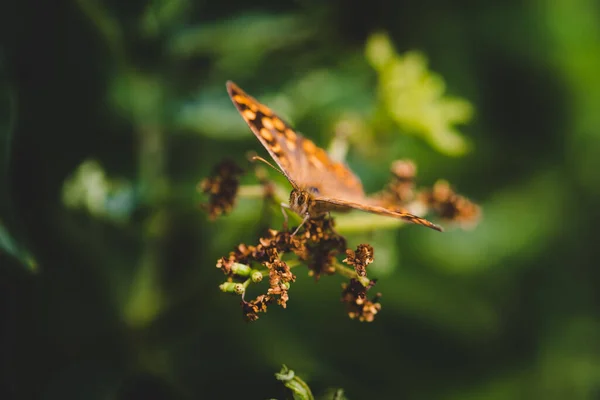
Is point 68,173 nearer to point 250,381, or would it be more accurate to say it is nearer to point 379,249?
point 250,381

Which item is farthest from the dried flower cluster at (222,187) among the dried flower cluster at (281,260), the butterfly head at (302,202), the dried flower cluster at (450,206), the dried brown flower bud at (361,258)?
the dried flower cluster at (450,206)

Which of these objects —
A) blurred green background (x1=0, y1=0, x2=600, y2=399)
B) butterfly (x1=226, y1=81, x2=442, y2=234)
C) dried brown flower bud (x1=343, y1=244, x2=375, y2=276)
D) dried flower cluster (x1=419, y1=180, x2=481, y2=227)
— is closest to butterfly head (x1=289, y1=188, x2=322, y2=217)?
butterfly (x1=226, y1=81, x2=442, y2=234)

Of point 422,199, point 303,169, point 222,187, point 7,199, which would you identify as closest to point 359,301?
point 303,169

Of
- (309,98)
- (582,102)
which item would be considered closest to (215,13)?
(309,98)

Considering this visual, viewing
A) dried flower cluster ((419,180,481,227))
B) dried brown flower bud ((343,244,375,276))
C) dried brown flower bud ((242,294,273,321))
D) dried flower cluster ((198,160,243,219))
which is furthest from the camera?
dried flower cluster ((419,180,481,227))

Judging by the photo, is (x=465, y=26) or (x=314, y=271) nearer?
(x=314, y=271)

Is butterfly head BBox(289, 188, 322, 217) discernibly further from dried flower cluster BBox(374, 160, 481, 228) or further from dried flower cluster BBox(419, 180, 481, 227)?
dried flower cluster BBox(419, 180, 481, 227)
